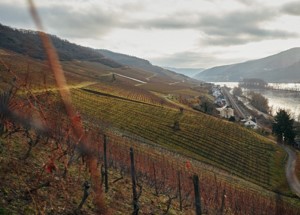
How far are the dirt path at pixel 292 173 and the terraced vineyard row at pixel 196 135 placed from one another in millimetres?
2957

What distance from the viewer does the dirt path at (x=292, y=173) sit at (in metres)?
57.0

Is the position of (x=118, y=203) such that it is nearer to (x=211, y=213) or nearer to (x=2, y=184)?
(x=2, y=184)

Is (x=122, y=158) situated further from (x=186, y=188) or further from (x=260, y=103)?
(x=260, y=103)

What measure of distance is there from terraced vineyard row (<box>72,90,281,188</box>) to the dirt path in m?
2.96

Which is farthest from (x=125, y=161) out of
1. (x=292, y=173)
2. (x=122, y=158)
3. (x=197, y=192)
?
(x=292, y=173)

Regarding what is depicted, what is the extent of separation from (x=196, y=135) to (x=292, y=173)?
21.1 metres

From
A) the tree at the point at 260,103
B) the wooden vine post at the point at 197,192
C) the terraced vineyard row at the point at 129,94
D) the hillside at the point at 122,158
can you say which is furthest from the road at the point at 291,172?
the tree at the point at 260,103

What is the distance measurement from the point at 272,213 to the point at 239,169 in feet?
83.7

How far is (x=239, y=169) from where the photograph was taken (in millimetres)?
62938

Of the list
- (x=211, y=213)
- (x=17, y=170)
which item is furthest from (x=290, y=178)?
(x=17, y=170)

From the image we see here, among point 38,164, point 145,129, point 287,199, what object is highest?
point 38,164

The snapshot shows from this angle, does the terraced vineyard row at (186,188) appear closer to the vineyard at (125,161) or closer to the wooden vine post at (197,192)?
the vineyard at (125,161)

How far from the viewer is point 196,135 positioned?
78.5 meters

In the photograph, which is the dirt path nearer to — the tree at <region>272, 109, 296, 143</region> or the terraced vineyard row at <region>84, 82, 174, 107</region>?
the tree at <region>272, 109, 296, 143</region>
